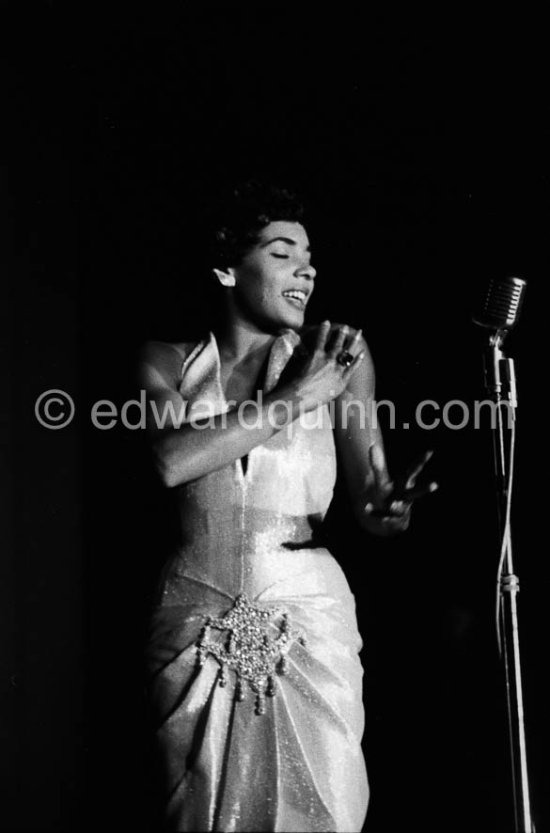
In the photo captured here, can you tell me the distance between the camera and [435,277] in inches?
93.1

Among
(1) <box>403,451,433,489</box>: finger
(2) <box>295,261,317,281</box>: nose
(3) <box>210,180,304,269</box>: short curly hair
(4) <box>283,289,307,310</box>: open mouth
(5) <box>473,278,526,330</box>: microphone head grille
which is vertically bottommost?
(1) <box>403,451,433,489</box>: finger

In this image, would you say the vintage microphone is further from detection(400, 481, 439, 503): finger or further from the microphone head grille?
detection(400, 481, 439, 503): finger

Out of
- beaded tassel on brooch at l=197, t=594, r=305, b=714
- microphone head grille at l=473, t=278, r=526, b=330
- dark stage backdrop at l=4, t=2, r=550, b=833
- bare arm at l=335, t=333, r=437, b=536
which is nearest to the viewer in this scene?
microphone head grille at l=473, t=278, r=526, b=330

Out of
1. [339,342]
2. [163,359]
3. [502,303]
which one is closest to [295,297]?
[339,342]

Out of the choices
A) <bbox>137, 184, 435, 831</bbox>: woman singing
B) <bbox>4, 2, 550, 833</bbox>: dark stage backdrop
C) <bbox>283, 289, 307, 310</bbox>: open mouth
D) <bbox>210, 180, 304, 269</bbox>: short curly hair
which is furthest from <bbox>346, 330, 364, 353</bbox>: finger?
<bbox>4, 2, 550, 833</bbox>: dark stage backdrop

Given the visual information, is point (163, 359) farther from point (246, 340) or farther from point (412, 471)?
Result: point (412, 471)

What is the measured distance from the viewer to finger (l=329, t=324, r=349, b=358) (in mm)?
1780

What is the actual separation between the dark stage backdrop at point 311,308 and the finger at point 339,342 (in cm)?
59

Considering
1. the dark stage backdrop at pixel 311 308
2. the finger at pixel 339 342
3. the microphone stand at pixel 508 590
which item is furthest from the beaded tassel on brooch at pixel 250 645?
the dark stage backdrop at pixel 311 308

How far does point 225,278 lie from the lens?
1.95 m

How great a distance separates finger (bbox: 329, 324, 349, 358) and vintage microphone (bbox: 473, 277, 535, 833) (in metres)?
0.24

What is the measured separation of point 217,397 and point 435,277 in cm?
74

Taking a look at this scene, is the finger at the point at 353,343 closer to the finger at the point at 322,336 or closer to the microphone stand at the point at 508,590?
the finger at the point at 322,336

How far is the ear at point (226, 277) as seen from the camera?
6.39ft
